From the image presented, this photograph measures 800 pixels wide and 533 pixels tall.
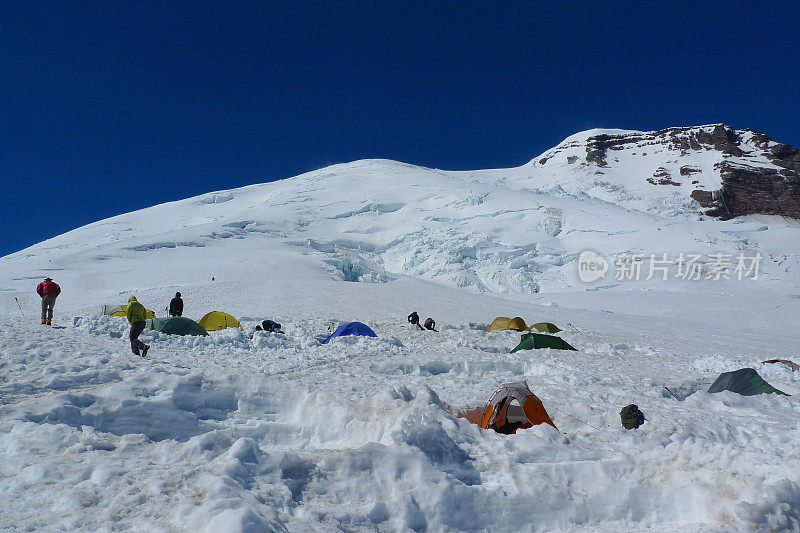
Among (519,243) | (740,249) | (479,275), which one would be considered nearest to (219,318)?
(479,275)

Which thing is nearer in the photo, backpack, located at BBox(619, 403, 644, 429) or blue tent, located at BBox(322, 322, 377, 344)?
backpack, located at BBox(619, 403, 644, 429)

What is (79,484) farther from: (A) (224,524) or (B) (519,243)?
(B) (519,243)

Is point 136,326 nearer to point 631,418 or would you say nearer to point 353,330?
point 353,330

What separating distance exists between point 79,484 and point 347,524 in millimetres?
2040

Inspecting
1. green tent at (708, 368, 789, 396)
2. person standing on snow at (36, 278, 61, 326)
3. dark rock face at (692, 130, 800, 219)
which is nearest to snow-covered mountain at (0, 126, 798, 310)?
dark rock face at (692, 130, 800, 219)

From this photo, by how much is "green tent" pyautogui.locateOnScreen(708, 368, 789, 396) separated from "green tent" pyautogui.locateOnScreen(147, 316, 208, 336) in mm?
13091

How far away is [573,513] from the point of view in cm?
368

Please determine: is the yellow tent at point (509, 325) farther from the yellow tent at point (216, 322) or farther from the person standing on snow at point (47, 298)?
the person standing on snow at point (47, 298)

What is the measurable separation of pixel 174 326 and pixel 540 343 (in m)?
11.1

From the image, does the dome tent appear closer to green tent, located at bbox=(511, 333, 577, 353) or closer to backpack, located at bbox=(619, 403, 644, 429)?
green tent, located at bbox=(511, 333, 577, 353)

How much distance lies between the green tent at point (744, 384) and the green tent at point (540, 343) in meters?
4.90

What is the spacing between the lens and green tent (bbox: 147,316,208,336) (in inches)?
501

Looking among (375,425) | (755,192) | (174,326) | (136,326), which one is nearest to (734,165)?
(755,192)

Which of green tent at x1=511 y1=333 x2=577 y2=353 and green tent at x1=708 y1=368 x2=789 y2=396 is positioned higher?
green tent at x1=708 y1=368 x2=789 y2=396
